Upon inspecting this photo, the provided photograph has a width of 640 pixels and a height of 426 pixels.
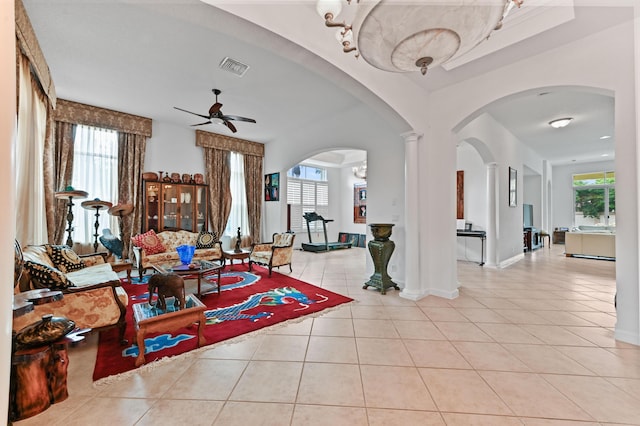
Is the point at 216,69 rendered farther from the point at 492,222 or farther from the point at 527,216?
the point at 527,216

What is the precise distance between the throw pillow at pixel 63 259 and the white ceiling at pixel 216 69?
8.13 ft

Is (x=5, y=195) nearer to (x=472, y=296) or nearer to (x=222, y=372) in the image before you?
(x=222, y=372)

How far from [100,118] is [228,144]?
103 inches

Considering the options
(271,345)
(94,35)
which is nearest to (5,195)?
(271,345)

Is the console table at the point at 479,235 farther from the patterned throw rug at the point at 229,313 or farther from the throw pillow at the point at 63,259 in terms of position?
the throw pillow at the point at 63,259

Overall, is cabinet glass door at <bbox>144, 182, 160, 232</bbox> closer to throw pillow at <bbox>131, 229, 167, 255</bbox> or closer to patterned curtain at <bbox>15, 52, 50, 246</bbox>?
throw pillow at <bbox>131, 229, 167, 255</bbox>

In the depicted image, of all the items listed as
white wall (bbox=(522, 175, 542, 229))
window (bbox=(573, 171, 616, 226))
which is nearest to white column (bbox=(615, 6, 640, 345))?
white wall (bbox=(522, 175, 542, 229))

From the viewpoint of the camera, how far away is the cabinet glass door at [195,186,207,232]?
20.5ft

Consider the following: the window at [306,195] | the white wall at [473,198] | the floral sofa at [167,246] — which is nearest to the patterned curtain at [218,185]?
the floral sofa at [167,246]

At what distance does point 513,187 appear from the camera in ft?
21.8

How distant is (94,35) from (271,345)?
12.6 ft

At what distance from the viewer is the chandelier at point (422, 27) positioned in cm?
135

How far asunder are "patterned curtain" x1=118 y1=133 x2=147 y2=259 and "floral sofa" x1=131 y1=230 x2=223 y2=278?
495 mm

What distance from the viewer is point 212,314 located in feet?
10.2
